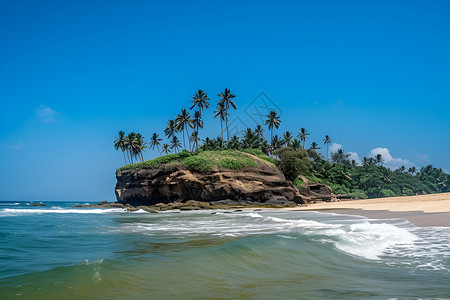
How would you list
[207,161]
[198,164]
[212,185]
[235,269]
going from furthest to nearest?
[207,161] < [198,164] < [212,185] < [235,269]

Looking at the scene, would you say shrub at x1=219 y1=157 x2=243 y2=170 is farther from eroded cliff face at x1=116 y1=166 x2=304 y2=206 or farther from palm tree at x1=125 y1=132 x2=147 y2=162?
palm tree at x1=125 y1=132 x2=147 y2=162

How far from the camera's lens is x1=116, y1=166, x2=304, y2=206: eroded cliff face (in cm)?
3834

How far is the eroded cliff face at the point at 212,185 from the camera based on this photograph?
3834 cm

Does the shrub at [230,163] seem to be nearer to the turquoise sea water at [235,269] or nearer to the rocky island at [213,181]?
the rocky island at [213,181]

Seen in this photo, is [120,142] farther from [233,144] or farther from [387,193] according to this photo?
[387,193]

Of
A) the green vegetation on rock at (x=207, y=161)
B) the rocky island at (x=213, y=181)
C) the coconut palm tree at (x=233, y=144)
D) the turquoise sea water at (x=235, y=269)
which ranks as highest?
the coconut palm tree at (x=233, y=144)

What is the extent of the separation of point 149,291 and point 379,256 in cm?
599

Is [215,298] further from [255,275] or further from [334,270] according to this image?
[334,270]

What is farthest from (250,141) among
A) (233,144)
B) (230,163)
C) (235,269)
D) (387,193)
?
(235,269)

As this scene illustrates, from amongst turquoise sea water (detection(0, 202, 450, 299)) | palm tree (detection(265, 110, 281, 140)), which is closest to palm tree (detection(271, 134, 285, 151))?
palm tree (detection(265, 110, 281, 140))

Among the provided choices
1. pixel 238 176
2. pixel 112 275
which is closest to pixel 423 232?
pixel 112 275

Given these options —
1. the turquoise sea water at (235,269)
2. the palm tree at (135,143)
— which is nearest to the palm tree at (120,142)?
the palm tree at (135,143)

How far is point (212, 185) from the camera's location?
38344mm

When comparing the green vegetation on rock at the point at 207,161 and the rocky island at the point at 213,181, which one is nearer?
the rocky island at the point at 213,181
